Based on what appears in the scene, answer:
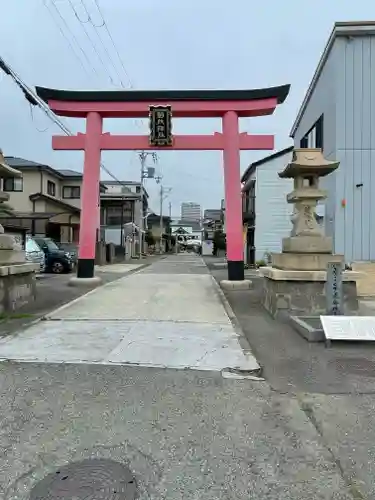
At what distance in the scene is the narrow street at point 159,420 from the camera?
9.03 feet

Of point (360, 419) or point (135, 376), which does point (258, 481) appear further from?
point (135, 376)

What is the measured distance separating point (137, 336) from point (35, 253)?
43.6ft

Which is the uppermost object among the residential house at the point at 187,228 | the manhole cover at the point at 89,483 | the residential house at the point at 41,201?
the residential house at the point at 187,228

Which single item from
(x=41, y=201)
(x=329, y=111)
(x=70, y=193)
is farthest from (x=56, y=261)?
(x=70, y=193)

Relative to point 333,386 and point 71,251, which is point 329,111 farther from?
point 71,251

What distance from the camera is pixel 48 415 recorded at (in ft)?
12.2

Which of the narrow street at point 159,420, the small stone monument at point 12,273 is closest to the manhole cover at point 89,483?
the narrow street at point 159,420

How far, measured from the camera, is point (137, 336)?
6.73m

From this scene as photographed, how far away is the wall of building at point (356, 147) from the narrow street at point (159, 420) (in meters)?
8.97

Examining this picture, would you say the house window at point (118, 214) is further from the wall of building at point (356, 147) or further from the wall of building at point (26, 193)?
the wall of building at point (356, 147)

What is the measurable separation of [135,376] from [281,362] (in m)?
1.93

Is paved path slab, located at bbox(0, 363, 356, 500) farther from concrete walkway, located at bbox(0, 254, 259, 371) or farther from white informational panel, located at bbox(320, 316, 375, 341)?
white informational panel, located at bbox(320, 316, 375, 341)

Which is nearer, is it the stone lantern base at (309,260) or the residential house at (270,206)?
the stone lantern base at (309,260)

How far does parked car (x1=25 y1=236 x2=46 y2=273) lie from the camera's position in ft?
60.3
